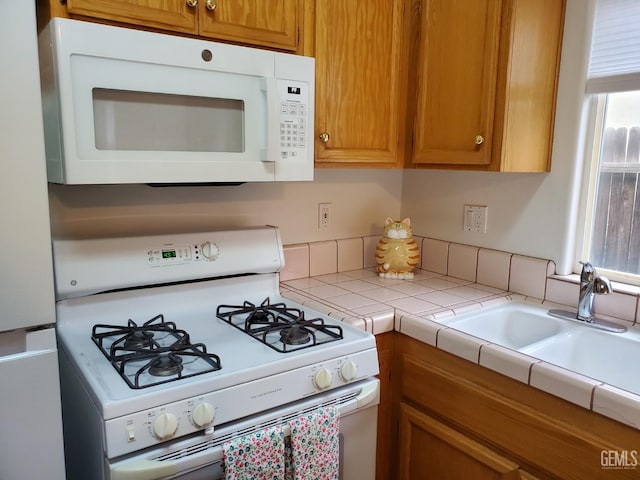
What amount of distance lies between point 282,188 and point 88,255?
29.4 inches

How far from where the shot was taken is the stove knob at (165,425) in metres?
1.00

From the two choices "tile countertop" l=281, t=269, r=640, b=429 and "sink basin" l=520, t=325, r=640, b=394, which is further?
"sink basin" l=520, t=325, r=640, b=394

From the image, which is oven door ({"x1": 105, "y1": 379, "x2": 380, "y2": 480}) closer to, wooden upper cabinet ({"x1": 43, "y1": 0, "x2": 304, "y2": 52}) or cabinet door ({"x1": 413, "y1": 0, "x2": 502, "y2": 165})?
cabinet door ({"x1": 413, "y1": 0, "x2": 502, "y2": 165})

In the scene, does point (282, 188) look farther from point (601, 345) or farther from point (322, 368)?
point (601, 345)

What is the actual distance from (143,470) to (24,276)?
456 mm

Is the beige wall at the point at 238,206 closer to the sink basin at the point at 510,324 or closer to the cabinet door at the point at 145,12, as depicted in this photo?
the cabinet door at the point at 145,12

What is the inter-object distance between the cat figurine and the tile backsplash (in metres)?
0.08

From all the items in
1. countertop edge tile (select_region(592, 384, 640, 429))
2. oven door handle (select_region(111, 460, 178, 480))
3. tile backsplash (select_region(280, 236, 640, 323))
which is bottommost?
oven door handle (select_region(111, 460, 178, 480))

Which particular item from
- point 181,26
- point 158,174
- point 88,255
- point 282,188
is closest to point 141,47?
point 181,26

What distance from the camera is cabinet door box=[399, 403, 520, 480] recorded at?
4.28ft

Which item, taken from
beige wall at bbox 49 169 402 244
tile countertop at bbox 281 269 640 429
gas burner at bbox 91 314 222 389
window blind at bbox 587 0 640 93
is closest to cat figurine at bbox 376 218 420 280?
tile countertop at bbox 281 269 640 429

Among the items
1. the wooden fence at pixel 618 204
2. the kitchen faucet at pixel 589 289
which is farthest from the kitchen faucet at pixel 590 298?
the wooden fence at pixel 618 204

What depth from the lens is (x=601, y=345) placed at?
4.70 feet

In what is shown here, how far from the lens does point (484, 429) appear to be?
1323mm
